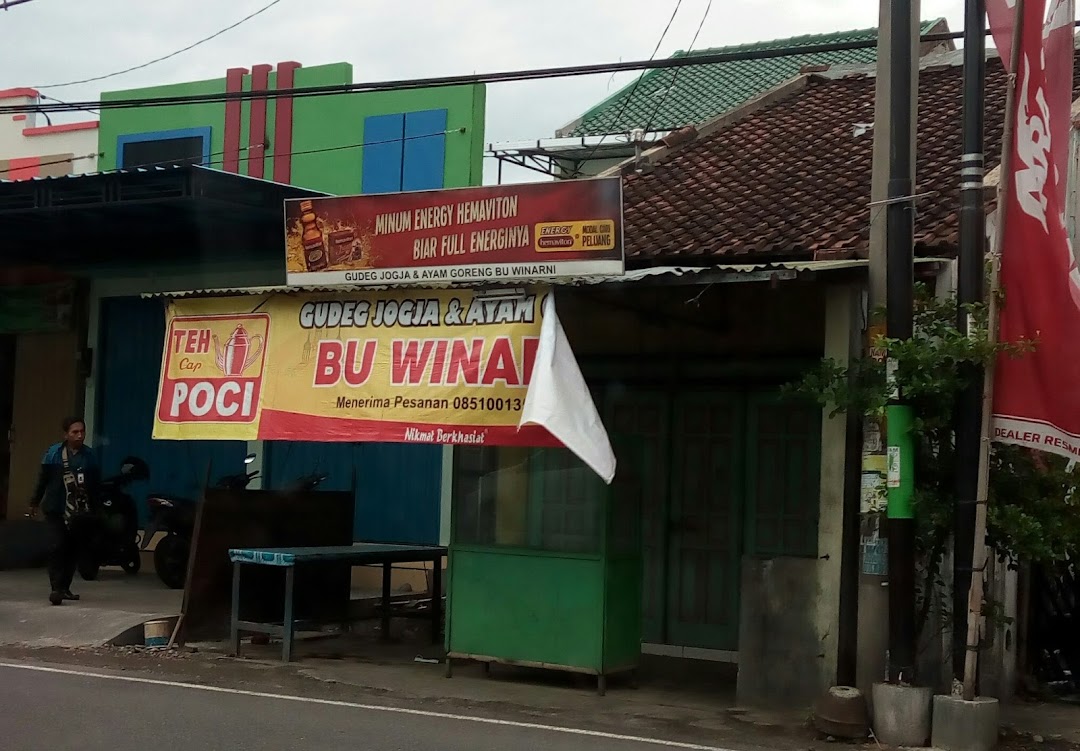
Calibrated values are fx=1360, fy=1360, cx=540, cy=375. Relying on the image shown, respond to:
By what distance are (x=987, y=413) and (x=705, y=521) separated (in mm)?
4516

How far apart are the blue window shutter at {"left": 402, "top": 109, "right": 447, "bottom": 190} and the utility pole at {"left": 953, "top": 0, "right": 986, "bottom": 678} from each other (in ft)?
29.3

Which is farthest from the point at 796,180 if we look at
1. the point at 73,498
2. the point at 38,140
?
the point at 38,140

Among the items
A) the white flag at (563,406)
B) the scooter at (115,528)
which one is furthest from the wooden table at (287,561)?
the scooter at (115,528)

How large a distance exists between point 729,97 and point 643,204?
31.9 feet

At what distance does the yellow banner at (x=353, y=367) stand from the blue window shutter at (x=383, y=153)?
6.46 meters

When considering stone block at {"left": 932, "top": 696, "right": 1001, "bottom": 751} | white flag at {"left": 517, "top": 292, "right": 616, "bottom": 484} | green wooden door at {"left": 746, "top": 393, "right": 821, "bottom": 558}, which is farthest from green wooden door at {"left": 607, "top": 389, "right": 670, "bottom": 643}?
stone block at {"left": 932, "top": 696, "right": 1001, "bottom": 751}

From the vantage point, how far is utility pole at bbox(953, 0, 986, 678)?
834cm

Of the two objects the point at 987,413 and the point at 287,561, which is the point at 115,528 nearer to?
the point at 287,561

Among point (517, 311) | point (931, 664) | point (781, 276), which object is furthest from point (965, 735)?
point (517, 311)

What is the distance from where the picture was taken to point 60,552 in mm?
12891

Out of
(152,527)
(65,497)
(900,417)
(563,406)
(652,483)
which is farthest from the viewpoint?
(152,527)

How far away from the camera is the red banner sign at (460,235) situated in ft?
30.6

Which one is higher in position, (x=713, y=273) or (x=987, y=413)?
(x=713, y=273)

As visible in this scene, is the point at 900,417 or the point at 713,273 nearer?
the point at 900,417
